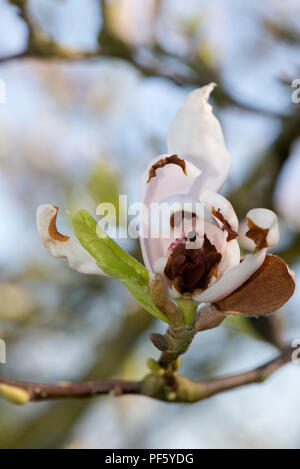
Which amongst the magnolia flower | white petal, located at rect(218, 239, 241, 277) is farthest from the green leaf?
white petal, located at rect(218, 239, 241, 277)

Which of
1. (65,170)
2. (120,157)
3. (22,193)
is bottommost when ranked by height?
(22,193)

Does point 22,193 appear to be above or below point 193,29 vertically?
below

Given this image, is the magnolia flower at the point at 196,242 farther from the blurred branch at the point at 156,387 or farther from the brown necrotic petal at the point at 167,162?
the blurred branch at the point at 156,387

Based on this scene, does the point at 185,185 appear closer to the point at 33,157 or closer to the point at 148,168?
the point at 148,168

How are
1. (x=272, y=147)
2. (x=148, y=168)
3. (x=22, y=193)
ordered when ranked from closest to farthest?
(x=148, y=168)
(x=272, y=147)
(x=22, y=193)

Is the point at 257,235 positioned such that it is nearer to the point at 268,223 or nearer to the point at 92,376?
the point at 268,223
